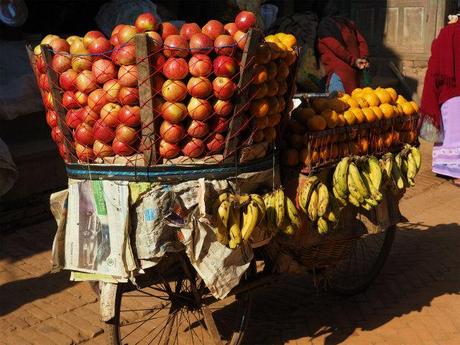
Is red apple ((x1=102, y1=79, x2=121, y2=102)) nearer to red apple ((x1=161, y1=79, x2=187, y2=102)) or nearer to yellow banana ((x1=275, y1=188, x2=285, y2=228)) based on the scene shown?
red apple ((x1=161, y1=79, x2=187, y2=102))

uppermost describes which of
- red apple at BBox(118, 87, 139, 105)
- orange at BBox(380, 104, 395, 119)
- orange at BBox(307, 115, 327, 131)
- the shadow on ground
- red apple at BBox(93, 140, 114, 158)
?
red apple at BBox(118, 87, 139, 105)

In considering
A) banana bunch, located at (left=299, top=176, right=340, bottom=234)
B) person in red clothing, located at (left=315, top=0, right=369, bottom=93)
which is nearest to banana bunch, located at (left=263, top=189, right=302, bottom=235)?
banana bunch, located at (left=299, top=176, right=340, bottom=234)

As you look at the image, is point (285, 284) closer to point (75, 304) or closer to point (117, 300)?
point (75, 304)

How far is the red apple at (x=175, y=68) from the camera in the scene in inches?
110

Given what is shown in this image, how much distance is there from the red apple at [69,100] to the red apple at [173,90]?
44 cm

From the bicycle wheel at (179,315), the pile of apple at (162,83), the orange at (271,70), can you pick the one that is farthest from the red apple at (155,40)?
the bicycle wheel at (179,315)

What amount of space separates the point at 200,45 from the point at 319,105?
41.8 inches

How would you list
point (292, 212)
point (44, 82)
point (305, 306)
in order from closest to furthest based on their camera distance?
point (44, 82)
point (292, 212)
point (305, 306)

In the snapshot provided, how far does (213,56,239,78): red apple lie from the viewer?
2.84 metres

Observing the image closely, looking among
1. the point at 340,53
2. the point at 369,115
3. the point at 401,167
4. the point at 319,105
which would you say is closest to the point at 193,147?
the point at 319,105

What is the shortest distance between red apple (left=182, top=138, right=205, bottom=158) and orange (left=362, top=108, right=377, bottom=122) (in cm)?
128

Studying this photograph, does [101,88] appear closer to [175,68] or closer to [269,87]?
[175,68]

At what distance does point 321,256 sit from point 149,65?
1631 millimetres

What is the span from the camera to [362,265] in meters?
4.98
